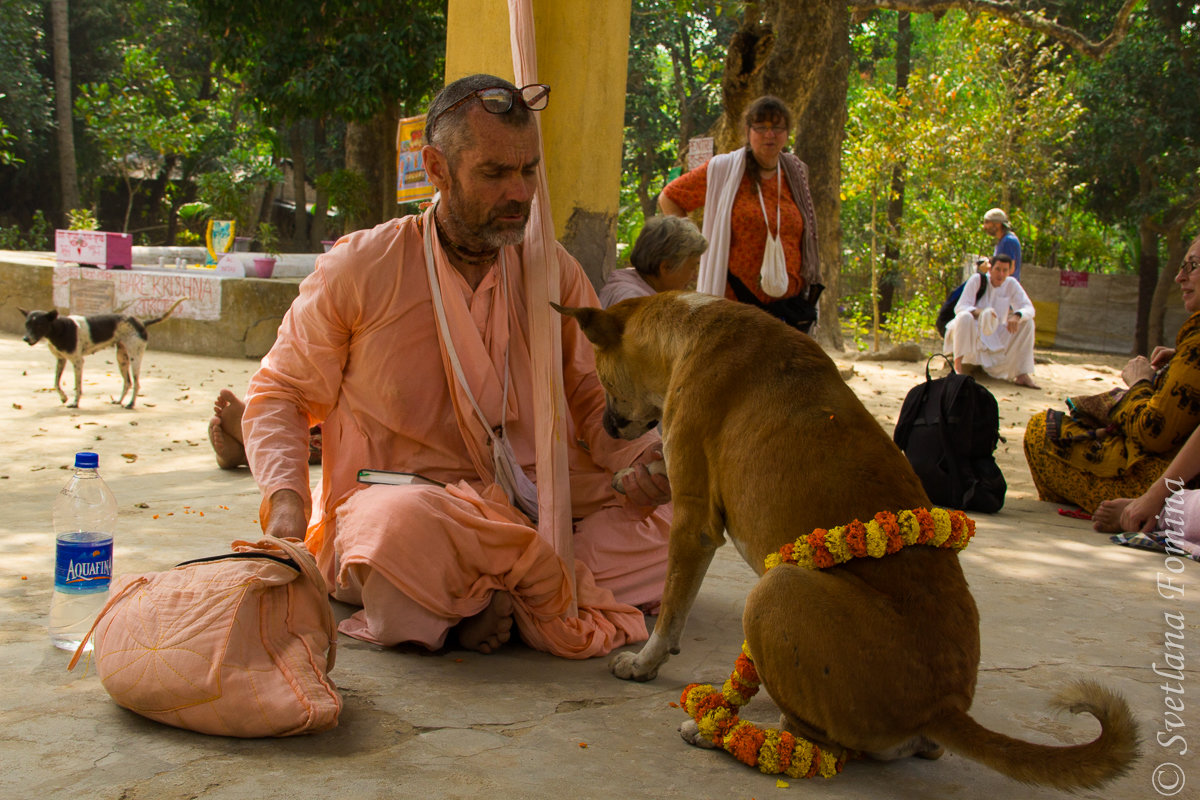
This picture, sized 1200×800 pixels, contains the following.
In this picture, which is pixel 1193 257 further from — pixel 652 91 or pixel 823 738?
pixel 652 91

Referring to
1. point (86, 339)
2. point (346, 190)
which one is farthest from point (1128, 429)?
point (346, 190)

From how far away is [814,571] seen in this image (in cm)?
255

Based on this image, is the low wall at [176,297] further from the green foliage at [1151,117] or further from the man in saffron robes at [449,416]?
the green foliage at [1151,117]

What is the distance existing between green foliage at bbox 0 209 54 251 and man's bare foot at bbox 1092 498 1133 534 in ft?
86.3

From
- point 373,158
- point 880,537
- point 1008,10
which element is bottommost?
point 880,537

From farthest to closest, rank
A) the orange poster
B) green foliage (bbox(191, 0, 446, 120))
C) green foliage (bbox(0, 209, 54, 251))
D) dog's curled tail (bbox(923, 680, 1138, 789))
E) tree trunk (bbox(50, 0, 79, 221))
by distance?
green foliage (bbox(0, 209, 54, 251))
tree trunk (bbox(50, 0, 79, 221))
green foliage (bbox(191, 0, 446, 120))
the orange poster
dog's curled tail (bbox(923, 680, 1138, 789))

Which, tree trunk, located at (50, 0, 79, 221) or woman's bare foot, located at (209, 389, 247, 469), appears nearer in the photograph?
woman's bare foot, located at (209, 389, 247, 469)

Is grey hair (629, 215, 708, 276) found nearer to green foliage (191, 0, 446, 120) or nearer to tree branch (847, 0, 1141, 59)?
green foliage (191, 0, 446, 120)

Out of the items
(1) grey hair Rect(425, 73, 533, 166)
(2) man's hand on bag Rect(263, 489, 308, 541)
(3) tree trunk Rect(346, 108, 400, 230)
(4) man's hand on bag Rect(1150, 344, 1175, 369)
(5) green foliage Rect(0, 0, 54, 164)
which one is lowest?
(2) man's hand on bag Rect(263, 489, 308, 541)

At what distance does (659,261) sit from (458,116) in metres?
1.66

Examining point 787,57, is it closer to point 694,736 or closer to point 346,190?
point 346,190

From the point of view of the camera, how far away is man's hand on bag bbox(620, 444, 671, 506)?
3.55 m

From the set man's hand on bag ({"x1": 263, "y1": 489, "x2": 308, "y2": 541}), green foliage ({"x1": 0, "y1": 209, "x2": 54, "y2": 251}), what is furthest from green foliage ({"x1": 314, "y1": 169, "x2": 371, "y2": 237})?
green foliage ({"x1": 0, "y1": 209, "x2": 54, "y2": 251})

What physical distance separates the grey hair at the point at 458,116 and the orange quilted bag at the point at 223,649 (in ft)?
5.25
